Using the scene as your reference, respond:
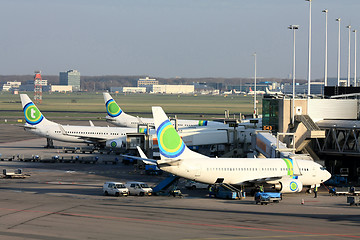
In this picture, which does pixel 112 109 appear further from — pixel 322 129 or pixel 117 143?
pixel 322 129

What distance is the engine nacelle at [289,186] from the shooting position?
64.8 metres

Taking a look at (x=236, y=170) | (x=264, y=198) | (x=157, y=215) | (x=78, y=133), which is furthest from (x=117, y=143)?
(x=157, y=215)

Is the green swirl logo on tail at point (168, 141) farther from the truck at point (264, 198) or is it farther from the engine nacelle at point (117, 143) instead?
the engine nacelle at point (117, 143)

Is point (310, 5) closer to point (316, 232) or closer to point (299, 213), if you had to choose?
point (299, 213)

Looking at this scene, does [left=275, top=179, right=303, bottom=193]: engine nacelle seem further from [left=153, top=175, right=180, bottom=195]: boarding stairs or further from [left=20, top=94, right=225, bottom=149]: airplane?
[left=20, top=94, right=225, bottom=149]: airplane

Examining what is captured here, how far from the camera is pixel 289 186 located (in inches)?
2562

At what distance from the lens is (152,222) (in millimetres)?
49406

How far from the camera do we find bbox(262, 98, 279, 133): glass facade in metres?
87.4

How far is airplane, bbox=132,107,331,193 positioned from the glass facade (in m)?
18.9

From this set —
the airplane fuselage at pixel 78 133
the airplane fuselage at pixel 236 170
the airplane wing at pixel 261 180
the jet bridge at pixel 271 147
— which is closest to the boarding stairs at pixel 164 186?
the airplane fuselage at pixel 236 170

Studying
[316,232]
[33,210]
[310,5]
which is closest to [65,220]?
[33,210]

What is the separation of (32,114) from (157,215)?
66.9 m

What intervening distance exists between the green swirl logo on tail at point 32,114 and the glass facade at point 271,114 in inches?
1692

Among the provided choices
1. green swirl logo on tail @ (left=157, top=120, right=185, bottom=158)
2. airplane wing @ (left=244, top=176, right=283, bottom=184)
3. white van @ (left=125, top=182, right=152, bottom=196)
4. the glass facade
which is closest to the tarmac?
white van @ (left=125, top=182, right=152, bottom=196)
